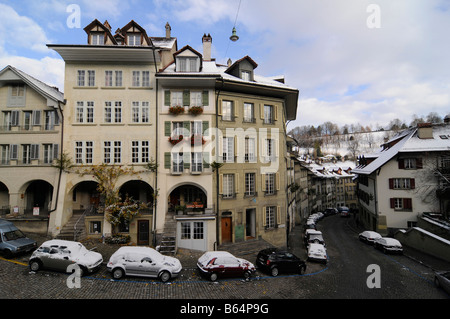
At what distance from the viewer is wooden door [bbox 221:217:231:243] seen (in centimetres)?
2248

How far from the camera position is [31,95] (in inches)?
864

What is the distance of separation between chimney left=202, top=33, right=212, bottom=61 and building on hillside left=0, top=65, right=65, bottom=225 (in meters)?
16.2

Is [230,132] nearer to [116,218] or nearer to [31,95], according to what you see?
[116,218]

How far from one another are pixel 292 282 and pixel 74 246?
46.8ft

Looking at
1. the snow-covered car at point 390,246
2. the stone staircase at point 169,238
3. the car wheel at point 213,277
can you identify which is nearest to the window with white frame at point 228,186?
the stone staircase at point 169,238

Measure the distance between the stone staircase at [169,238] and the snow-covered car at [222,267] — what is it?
4.74 meters

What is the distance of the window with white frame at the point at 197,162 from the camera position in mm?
21688

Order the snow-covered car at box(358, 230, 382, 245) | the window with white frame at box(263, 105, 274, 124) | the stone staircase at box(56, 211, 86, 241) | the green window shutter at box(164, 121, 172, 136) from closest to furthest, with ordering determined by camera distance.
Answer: the stone staircase at box(56, 211, 86, 241) < the green window shutter at box(164, 121, 172, 136) < the window with white frame at box(263, 105, 274, 124) < the snow-covered car at box(358, 230, 382, 245)

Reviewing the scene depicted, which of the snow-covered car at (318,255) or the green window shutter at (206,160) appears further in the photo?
the green window shutter at (206,160)

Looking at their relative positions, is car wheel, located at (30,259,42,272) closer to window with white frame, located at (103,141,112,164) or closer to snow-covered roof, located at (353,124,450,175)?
window with white frame, located at (103,141,112,164)

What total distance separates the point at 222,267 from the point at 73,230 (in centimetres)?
1440

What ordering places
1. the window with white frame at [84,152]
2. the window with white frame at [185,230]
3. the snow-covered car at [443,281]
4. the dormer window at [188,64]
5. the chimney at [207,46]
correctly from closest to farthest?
the snow-covered car at [443,281], the window with white frame at [185,230], the window with white frame at [84,152], the dormer window at [188,64], the chimney at [207,46]

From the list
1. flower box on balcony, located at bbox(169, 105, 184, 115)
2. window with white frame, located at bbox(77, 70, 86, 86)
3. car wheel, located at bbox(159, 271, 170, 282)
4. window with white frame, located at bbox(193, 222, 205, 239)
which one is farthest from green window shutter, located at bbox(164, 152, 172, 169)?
window with white frame, located at bbox(77, 70, 86, 86)

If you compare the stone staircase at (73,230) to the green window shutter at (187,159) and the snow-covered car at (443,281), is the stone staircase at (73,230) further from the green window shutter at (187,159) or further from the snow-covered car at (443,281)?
the snow-covered car at (443,281)
